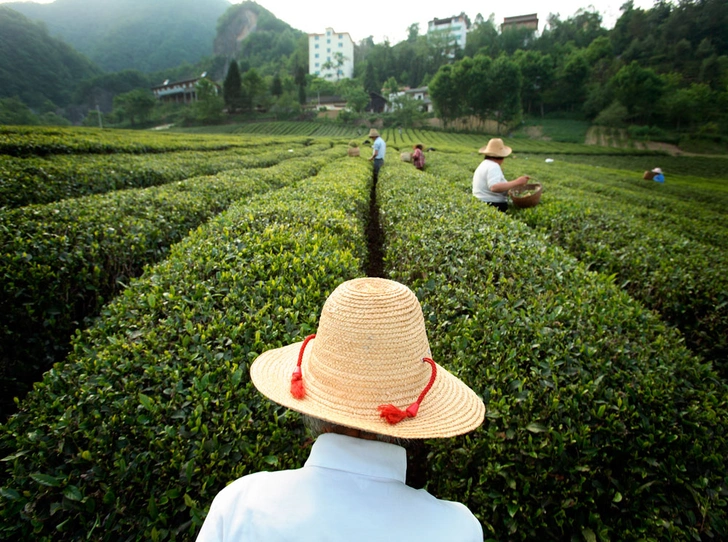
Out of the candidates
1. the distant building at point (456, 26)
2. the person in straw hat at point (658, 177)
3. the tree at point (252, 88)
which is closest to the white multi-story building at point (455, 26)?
the distant building at point (456, 26)

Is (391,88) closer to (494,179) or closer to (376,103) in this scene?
(376,103)

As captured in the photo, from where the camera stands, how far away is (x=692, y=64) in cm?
2994

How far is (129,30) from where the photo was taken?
160125 millimetres

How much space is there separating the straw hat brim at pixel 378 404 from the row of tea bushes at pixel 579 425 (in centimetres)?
83

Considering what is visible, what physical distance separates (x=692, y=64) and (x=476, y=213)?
38.7 m

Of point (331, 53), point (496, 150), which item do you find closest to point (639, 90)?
point (496, 150)

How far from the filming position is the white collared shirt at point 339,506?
1048mm

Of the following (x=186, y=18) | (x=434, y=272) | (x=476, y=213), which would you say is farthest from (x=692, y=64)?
(x=186, y=18)

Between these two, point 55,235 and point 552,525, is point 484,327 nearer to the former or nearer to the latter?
point 552,525

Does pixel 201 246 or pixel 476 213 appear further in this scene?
pixel 476 213

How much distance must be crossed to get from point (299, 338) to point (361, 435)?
4.91ft

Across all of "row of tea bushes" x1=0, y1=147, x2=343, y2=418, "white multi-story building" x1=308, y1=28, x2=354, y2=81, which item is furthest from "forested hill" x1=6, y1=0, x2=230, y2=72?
"row of tea bushes" x1=0, y1=147, x2=343, y2=418

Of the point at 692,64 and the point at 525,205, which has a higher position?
the point at 692,64

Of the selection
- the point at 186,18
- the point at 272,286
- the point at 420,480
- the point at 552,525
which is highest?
the point at 186,18
